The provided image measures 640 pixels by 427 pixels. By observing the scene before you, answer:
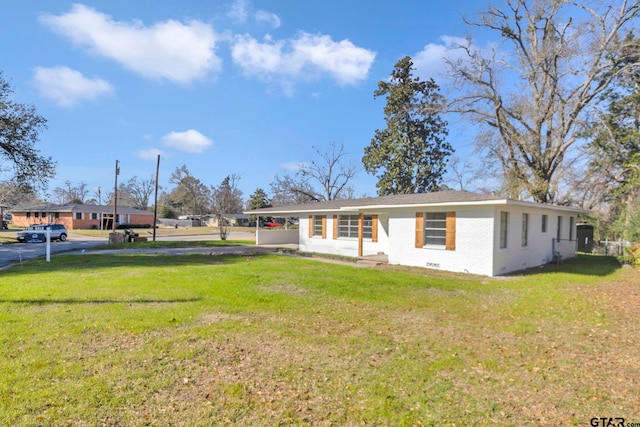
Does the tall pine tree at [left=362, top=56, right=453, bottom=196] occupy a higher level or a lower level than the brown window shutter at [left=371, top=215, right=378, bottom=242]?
higher

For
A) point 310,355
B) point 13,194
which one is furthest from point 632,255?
point 13,194

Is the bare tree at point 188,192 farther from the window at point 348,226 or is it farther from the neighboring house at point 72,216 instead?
the window at point 348,226

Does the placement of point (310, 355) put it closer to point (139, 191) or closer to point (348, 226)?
point (348, 226)

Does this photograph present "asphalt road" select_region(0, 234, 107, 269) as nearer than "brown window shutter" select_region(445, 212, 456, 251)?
No

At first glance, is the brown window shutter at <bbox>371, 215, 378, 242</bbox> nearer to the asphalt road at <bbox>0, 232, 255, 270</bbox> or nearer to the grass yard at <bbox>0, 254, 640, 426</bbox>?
the grass yard at <bbox>0, 254, 640, 426</bbox>

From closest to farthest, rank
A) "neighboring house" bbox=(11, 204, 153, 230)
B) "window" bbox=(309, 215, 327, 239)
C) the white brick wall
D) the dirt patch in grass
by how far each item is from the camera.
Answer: the dirt patch in grass → the white brick wall → "window" bbox=(309, 215, 327, 239) → "neighboring house" bbox=(11, 204, 153, 230)

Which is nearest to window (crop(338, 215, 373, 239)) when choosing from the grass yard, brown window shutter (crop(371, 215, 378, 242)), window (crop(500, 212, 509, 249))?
brown window shutter (crop(371, 215, 378, 242))

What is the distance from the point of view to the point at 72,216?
4212 cm

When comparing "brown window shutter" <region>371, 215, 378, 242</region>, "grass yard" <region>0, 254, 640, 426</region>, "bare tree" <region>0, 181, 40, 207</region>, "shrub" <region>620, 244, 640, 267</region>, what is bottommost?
"grass yard" <region>0, 254, 640, 426</region>

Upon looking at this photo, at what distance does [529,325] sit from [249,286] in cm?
590

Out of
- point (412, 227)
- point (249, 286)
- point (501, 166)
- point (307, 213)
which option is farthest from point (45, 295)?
point (501, 166)

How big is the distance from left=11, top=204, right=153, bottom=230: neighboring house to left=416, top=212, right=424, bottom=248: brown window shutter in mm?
39087

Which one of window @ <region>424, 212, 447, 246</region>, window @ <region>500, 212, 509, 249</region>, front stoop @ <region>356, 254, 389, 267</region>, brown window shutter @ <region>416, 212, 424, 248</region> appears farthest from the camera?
front stoop @ <region>356, 254, 389, 267</region>

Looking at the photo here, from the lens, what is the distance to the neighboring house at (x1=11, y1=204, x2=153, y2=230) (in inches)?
1661
